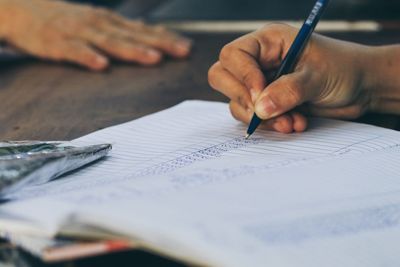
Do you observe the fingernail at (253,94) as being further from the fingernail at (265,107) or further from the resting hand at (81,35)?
the resting hand at (81,35)

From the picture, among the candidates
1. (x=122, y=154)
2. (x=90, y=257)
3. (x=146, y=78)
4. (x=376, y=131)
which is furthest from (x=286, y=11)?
(x=90, y=257)

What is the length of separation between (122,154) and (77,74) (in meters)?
0.61

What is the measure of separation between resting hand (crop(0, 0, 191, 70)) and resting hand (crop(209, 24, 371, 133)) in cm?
49

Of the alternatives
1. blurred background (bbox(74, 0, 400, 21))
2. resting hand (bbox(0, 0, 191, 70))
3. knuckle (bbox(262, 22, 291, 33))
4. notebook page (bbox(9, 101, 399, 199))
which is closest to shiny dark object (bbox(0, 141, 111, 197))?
notebook page (bbox(9, 101, 399, 199))

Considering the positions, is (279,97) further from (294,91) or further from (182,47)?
(182,47)

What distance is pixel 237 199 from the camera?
623 mm

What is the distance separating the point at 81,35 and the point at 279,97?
756 millimetres

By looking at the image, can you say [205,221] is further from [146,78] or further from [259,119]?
[146,78]

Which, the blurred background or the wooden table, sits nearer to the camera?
the wooden table

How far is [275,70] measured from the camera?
1.00 m

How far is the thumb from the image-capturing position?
0.86 meters

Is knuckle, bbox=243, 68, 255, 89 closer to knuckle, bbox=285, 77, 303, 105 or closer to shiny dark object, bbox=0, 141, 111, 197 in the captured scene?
knuckle, bbox=285, 77, 303, 105

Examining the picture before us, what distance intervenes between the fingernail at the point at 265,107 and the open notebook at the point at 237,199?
31mm

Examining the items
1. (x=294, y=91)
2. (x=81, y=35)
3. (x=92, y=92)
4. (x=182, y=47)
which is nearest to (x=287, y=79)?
(x=294, y=91)
